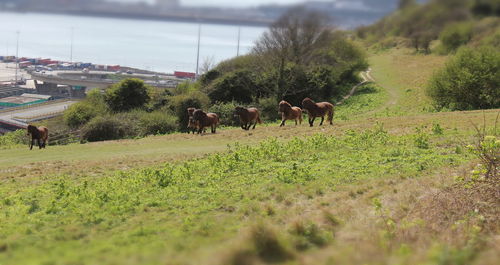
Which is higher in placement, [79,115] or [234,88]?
[234,88]

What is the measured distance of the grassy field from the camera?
6188mm

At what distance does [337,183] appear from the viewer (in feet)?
35.0

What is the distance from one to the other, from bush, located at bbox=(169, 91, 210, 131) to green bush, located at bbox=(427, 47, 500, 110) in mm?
17765

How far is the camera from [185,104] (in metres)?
36.2

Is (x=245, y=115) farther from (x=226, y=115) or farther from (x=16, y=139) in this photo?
(x=16, y=139)

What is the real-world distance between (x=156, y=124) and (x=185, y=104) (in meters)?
3.78

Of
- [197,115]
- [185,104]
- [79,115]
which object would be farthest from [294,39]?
[197,115]

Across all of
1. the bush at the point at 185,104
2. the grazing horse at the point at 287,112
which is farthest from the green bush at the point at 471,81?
the bush at the point at 185,104

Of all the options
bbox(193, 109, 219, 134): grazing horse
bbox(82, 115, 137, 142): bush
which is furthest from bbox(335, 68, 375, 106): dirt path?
bbox(193, 109, 219, 134): grazing horse

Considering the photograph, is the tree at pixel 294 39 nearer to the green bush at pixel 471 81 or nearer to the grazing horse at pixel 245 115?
the green bush at pixel 471 81

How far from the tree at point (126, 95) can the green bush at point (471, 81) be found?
25972 mm

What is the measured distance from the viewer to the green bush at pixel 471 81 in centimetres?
2955

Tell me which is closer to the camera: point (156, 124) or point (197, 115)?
point (197, 115)

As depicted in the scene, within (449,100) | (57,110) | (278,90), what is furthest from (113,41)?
(449,100)
